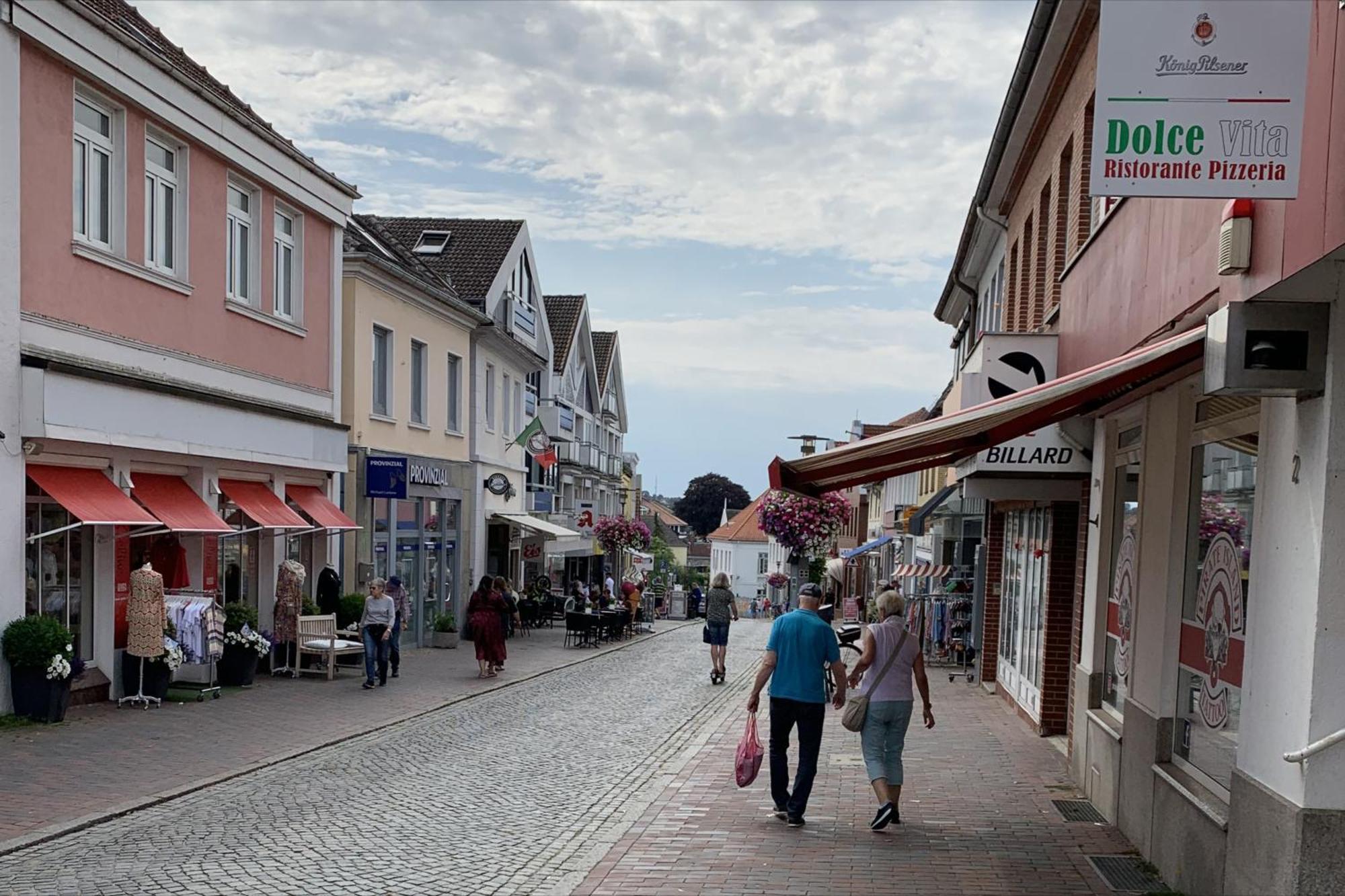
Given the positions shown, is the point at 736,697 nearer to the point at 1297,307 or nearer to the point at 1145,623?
the point at 1145,623

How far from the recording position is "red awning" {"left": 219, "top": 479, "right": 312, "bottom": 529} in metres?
17.5

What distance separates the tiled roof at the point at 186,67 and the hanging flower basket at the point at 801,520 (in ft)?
53.9

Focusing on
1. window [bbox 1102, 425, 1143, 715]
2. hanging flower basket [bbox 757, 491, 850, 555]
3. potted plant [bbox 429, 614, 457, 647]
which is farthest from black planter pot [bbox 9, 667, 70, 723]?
hanging flower basket [bbox 757, 491, 850, 555]

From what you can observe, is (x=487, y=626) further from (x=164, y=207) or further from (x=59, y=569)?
(x=164, y=207)

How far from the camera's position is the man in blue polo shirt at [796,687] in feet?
30.2

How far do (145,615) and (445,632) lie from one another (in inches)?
474

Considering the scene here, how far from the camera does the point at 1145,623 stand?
27.9 feet

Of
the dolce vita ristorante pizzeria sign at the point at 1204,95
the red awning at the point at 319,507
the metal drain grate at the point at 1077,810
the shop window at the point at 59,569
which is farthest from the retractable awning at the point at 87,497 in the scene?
the dolce vita ristorante pizzeria sign at the point at 1204,95

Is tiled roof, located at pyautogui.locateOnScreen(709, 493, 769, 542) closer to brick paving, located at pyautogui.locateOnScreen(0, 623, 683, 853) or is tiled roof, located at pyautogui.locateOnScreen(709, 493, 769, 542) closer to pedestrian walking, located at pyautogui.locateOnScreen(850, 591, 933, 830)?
brick paving, located at pyautogui.locateOnScreen(0, 623, 683, 853)

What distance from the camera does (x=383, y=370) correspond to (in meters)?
24.7

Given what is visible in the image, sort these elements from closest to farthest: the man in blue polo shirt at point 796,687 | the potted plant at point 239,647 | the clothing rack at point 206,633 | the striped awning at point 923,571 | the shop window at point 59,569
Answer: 1. the man in blue polo shirt at point 796,687
2. the shop window at point 59,569
3. the clothing rack at point 206,633
4. the potted plant at point 239,647
5. the striped awning at point 923,571

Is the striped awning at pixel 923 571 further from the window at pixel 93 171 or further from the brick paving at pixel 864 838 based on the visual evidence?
the window at pixel 93 171

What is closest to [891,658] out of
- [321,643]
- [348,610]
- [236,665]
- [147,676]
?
[147,676]

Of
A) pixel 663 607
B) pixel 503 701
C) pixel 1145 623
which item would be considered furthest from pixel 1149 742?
pixel 663 607
